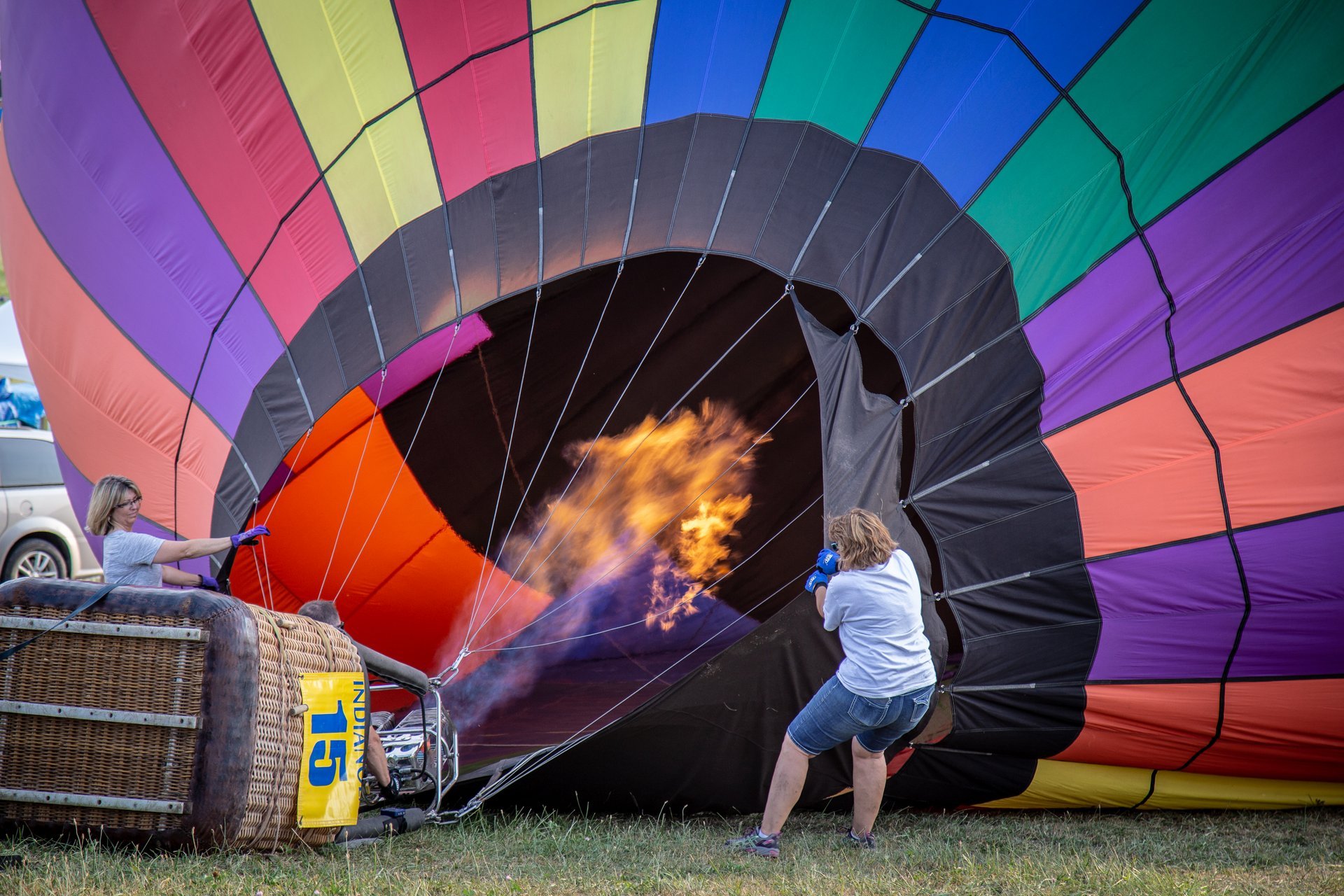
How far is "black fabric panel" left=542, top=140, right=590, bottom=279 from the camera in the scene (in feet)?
12.0

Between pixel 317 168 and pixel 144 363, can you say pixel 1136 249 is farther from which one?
pixel 144 363

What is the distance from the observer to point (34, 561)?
21.9 feet

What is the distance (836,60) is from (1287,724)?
2.53 meters

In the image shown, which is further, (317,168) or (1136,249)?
(317,168)

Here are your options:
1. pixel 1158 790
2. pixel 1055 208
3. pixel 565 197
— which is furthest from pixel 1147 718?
pixel 565 197

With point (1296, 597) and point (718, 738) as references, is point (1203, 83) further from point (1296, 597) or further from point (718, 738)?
point (718, 738)

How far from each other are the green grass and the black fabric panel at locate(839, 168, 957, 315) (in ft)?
5.09

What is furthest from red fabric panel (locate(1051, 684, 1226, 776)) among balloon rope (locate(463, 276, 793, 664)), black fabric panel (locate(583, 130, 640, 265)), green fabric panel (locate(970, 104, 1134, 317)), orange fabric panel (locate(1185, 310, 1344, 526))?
black fabric panel (locate(583, 130, 640, 265))

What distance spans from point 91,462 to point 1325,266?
442 centimetres

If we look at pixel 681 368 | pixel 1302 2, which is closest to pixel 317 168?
pixel 681 368

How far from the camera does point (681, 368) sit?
4023mm

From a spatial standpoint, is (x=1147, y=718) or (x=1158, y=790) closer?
(x=1147, y=718)

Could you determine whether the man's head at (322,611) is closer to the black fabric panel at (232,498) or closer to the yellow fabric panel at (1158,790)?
the black fabric panel at (232,498)

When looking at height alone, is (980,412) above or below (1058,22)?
below
